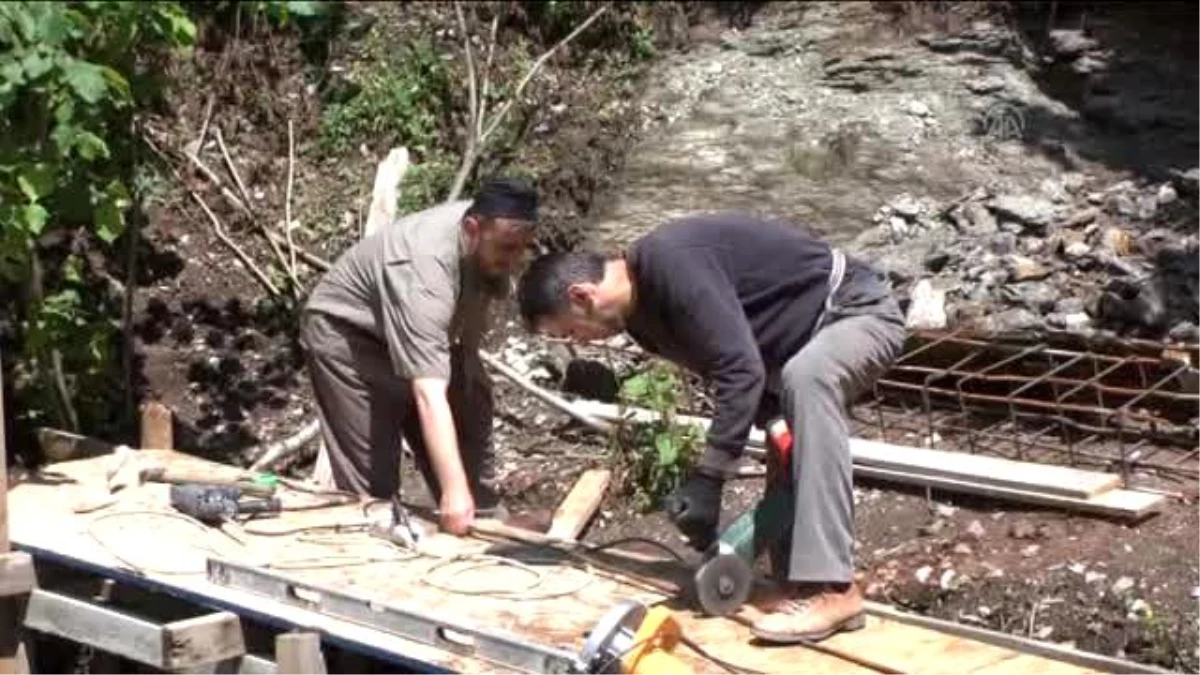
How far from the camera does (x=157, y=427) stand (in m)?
8.19

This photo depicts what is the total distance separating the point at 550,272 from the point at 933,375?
2868 millimetres

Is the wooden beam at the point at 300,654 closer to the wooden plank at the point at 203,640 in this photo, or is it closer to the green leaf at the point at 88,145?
the wooden plank at the point at 203,640

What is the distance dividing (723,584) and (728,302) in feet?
2.49

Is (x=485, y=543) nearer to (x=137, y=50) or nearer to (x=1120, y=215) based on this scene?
(x=137, y=50)

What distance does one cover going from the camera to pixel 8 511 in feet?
23.1

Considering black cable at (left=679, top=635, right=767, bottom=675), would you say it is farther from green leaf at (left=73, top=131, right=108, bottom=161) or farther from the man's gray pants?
green leaf at (left=73, top=131, right=108, bottom=161)

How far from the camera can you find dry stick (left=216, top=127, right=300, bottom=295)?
33.4 ft

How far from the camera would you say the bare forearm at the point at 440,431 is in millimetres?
6469

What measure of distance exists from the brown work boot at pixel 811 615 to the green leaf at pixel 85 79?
10.9 ft

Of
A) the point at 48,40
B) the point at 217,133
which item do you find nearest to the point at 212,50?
the point at 217,133

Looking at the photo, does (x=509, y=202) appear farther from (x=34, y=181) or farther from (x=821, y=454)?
(x=34, y=181)

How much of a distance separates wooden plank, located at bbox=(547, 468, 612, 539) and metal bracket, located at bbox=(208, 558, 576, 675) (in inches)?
51.4

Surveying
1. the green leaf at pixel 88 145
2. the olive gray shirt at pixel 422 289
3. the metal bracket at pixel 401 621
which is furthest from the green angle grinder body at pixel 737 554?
the green leaf at pixel 88 145

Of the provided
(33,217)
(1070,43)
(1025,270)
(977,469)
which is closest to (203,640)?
(33,217)
